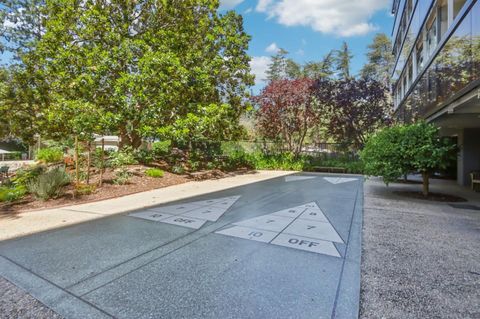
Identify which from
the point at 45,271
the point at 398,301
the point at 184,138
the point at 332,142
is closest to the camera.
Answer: the point at 398,301

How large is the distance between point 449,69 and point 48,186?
10.2 meters

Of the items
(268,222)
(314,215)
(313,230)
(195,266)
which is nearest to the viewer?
(195,266)

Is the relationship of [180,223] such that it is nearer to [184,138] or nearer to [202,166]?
[184,138]

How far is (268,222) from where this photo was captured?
4.81 metres

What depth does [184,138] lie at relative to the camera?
10281 millimetres

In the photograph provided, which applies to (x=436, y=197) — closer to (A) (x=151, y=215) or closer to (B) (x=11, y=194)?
(A) (x=151, y=215)

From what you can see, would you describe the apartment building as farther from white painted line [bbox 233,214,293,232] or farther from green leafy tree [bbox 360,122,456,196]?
white painted line [bbox 233,214,293,232]

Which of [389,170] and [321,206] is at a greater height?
[389,170]

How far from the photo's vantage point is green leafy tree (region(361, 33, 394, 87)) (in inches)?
1323

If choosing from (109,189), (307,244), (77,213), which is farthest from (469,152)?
(77,213)

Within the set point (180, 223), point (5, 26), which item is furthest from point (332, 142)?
point (5, 26)

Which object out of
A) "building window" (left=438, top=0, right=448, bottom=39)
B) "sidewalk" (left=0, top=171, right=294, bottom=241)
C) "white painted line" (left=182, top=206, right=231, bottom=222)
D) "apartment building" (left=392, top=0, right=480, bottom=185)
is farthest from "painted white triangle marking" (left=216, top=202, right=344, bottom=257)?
"building window" (left=438, top=0, right=448, bottom=39)

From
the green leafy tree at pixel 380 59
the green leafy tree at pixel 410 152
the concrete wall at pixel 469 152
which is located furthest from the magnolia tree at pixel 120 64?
the green leafy tree at pixel 380 59

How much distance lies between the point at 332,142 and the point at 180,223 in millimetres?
13435
